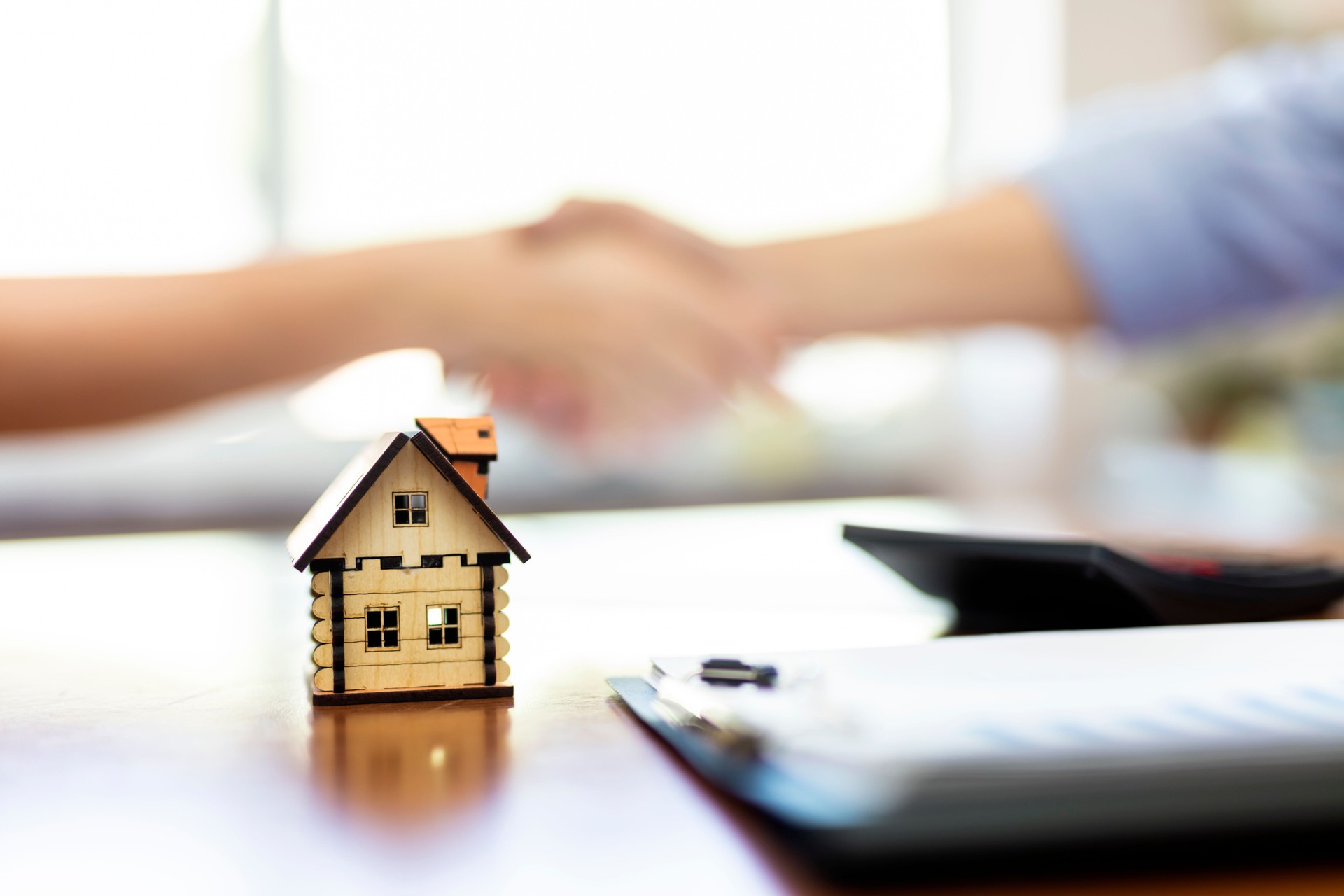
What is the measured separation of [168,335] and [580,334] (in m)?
0.29

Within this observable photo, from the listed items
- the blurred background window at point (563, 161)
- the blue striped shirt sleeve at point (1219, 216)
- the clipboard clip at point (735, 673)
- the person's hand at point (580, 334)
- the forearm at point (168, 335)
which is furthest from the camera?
the blurred background window at point (563, 161)

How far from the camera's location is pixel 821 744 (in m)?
0.22

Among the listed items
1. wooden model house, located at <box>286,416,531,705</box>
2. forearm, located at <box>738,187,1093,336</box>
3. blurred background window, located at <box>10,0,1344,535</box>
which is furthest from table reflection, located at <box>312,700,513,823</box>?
blurred background window, located at <box>10,0,1344,535</box>

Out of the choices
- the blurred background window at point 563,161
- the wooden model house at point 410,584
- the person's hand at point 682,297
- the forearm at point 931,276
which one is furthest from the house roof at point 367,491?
the blurred background window at point 563,161

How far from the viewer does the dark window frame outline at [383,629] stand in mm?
354

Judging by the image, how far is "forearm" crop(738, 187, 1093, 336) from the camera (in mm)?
1087

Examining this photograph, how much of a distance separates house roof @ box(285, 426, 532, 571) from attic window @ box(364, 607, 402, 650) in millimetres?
24

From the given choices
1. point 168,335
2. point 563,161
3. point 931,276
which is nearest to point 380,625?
point 168,335

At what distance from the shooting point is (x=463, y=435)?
395 millimetres

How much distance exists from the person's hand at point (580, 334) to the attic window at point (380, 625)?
1.70ft

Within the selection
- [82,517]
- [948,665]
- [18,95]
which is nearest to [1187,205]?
[948,665]

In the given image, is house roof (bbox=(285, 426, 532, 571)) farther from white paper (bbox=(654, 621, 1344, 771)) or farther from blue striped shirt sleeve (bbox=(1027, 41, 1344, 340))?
blue striped shirt sleeve (bbox=(1027, 41, 1344, 340))

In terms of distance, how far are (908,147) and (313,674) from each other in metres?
2.33

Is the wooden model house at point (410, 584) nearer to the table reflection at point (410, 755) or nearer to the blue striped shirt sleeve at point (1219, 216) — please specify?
the table reflection at point (410, 755)
